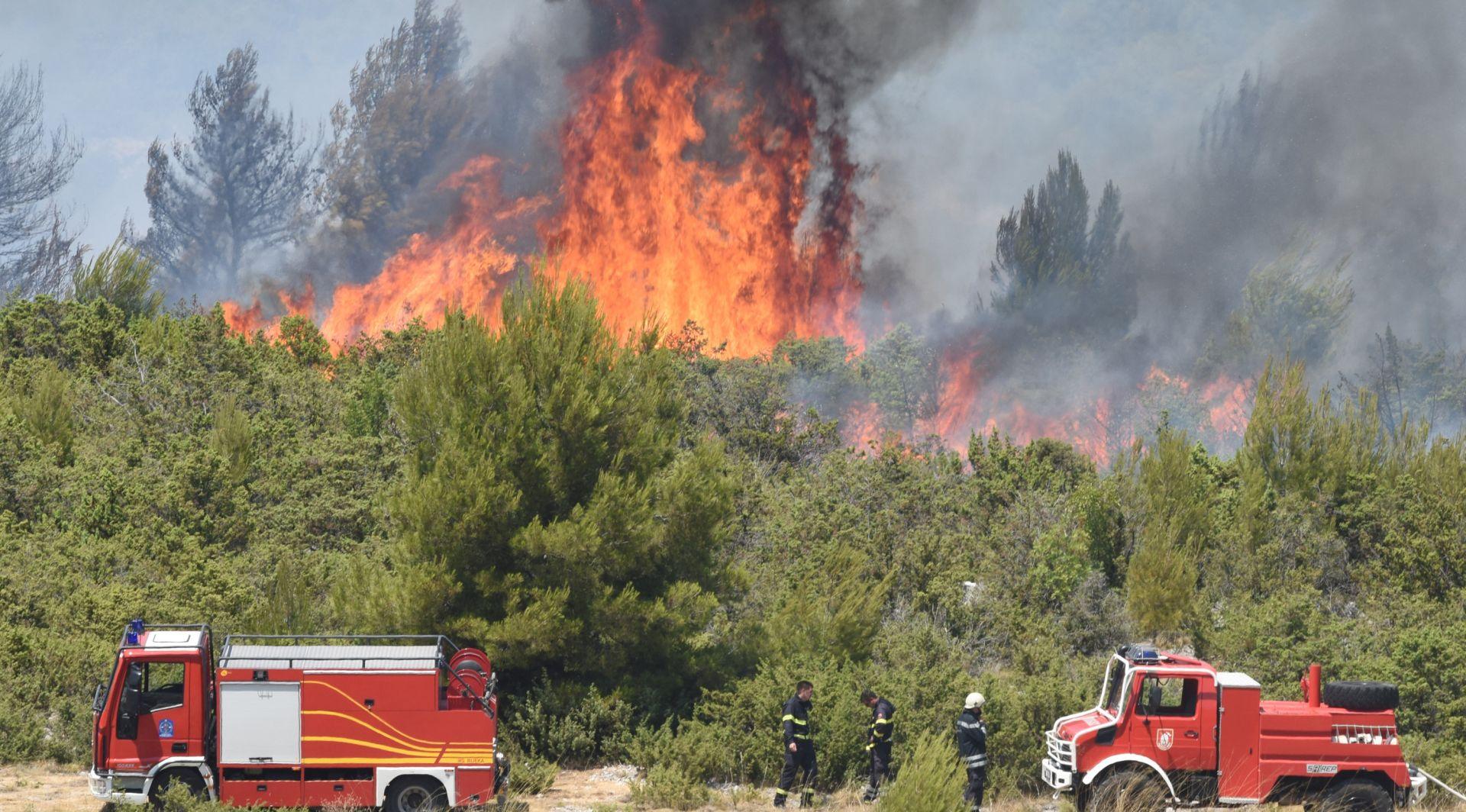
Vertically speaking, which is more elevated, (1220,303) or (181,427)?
(1220,303)

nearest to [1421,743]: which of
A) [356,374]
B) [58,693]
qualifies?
[58,693]

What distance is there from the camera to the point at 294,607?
2273 cm

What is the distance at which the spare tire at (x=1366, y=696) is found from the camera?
601 inches

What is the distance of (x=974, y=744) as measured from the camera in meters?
15.3

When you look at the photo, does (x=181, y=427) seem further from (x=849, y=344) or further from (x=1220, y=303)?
(x=1220, y=303)

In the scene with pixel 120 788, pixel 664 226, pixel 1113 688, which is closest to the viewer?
pixel 120 788

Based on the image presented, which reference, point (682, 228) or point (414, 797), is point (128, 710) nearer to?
point (414, 797)

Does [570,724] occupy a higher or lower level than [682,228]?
lower

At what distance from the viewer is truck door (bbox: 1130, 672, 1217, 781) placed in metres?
15.2

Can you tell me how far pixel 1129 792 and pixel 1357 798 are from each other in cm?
271

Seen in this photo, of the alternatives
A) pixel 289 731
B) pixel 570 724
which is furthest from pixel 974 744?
pixel 289 731

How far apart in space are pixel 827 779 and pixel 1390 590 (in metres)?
23.2

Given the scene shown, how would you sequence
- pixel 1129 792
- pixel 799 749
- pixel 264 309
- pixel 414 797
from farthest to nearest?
pixel 264 309, pixel 799 749, pixel 414 797, pixel 1129 792

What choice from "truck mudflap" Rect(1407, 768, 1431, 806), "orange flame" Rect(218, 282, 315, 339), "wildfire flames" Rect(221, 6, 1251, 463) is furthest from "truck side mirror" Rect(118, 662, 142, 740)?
"orange flame" Rect(218, 282, 315, 339)
